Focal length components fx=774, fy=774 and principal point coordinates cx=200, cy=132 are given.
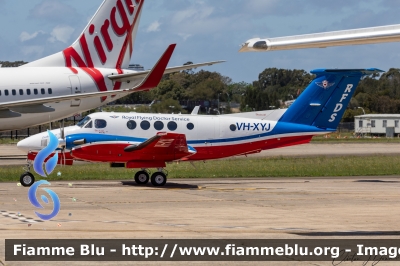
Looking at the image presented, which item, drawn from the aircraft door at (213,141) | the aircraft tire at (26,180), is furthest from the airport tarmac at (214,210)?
the aircraft door at (213,141)

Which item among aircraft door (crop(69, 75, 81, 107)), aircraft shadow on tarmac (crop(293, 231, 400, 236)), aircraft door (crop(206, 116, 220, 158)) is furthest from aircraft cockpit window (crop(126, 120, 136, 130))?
aircraft door (crop(69, 75, 81, 107))

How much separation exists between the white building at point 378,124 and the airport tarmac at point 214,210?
6903 cm

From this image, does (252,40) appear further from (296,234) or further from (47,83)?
(47,83)

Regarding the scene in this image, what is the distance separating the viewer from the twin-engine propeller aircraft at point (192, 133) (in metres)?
26.9

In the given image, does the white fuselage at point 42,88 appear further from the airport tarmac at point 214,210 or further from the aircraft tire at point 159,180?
the aircraft tire at point 159,180

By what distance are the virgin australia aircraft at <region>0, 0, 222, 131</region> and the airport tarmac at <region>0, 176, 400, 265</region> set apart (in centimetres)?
1179

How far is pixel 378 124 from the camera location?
9850 centimetres

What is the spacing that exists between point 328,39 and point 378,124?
8914 centimetres

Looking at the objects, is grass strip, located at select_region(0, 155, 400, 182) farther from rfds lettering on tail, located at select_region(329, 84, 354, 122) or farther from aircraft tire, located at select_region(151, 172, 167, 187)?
rfds lettering on tail, located at select_region(329, 84, 354, 122)

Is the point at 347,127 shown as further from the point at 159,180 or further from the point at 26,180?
the point at 26,180

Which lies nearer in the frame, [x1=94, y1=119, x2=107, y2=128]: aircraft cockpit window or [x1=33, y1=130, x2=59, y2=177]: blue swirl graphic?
[x1=33, y1=130, x2=59, y2=177]: blue swirl graphic

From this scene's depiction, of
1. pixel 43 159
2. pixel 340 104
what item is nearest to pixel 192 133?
pixel 340 104

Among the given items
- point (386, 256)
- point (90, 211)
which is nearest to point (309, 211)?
point (90, 211)

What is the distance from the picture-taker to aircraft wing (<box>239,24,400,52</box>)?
37.2 ft
